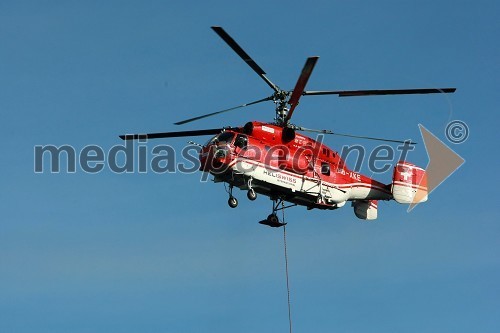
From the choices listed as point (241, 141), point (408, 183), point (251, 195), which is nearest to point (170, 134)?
point (241, 141)

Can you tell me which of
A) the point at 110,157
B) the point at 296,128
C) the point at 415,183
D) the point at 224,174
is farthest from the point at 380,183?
the point at 110,157

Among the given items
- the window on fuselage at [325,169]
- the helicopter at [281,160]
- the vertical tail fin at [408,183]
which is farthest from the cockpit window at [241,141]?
the vertical tail fin at [408,183]

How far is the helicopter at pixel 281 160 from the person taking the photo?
110ft

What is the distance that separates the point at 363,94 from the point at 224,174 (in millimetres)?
6033

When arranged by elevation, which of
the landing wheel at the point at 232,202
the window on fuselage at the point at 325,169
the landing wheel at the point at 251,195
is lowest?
the landing wheel at the point at 232,202

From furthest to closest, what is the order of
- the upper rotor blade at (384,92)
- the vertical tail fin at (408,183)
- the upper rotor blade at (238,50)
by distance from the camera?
the vertical tail fin at (408,183) < the upper rotor blade at (384,92) < the upper rotor blade at (238,50)

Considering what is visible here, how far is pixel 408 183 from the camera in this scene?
39781mm

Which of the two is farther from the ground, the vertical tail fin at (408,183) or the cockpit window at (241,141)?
the cockpit window at (241,141)

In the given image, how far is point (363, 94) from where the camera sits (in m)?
34.6

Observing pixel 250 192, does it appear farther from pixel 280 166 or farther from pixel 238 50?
pixel 238 50

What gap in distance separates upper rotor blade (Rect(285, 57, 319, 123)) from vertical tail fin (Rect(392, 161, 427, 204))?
6984 mm

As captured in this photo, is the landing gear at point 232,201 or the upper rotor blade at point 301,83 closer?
the upper rotor blade at point 301,83

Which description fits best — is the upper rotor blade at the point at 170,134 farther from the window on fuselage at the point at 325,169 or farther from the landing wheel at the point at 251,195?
the window on fuselage at the point at 325,169

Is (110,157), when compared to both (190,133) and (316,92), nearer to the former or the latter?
(190,133)
